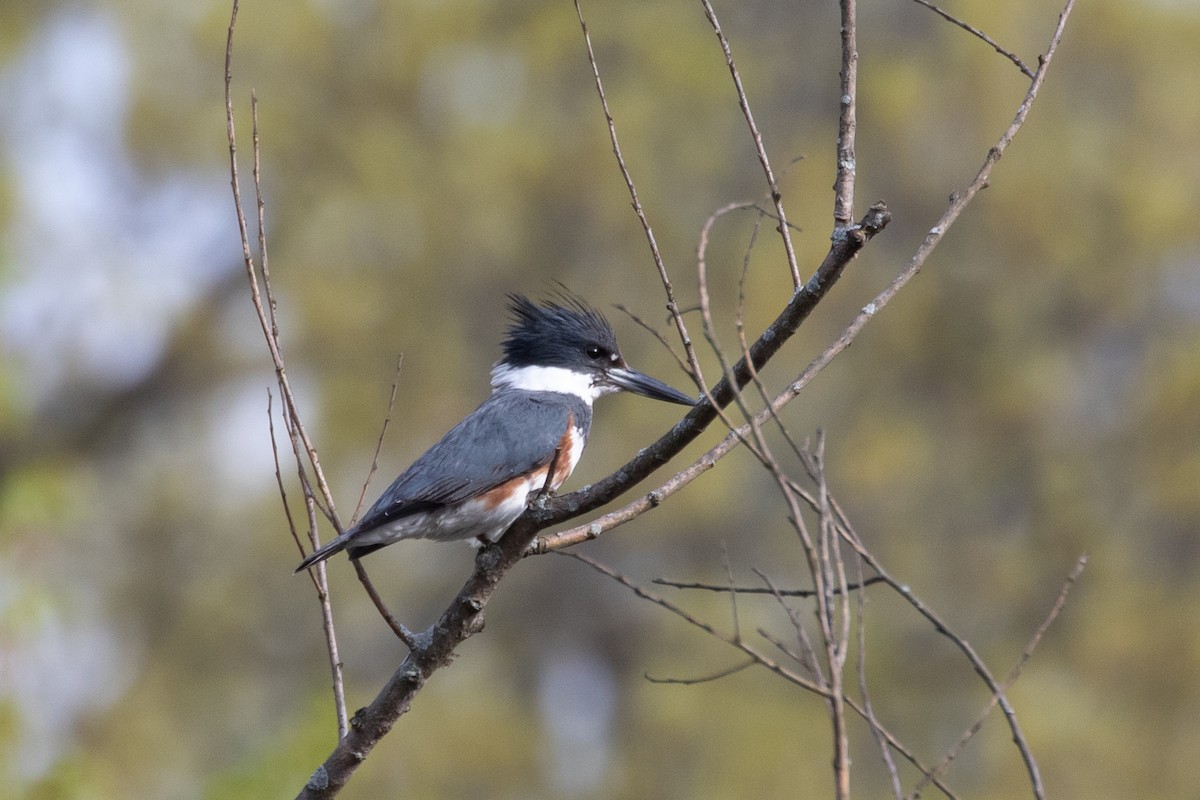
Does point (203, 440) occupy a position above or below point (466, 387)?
below

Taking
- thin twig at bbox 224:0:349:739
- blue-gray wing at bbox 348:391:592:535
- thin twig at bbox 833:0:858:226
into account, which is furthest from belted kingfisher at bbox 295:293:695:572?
thin twig at bbox 833:0:858:226

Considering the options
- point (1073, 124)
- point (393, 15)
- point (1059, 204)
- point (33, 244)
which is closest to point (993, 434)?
point (1059, 204)

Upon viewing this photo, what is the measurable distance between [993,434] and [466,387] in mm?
3342

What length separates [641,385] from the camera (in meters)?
4.12

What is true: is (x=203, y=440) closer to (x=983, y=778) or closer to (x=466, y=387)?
(x=466, y=387)

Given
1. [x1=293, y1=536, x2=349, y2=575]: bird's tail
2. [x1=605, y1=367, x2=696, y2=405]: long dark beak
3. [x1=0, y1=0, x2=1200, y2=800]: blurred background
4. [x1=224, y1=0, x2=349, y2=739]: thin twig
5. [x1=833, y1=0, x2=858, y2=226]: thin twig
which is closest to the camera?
[x1=833, y1=0, x2=858, y2=226]: thin twig

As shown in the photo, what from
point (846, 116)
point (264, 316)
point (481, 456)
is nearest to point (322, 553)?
point (264, 316)

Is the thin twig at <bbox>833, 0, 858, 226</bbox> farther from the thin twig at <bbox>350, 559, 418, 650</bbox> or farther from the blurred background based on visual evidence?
the blurred background

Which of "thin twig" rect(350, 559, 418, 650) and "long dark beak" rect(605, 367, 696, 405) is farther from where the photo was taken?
"long dark beak" rect(605, 367, 696, 405)

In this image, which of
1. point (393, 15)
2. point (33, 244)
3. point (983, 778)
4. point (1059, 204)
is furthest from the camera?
point (393, 15)

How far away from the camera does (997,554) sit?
792 centimetres

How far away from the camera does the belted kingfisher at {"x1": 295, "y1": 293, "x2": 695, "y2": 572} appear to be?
3256 mm

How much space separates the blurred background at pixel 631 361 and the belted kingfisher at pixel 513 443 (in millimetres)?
3537

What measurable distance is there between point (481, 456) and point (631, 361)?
166 inches
